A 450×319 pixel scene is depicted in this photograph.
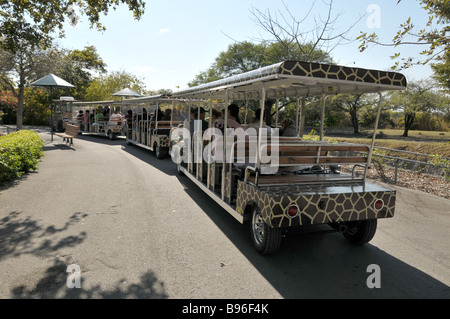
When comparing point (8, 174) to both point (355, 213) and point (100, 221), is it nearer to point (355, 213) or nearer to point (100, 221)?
point (100, 221)

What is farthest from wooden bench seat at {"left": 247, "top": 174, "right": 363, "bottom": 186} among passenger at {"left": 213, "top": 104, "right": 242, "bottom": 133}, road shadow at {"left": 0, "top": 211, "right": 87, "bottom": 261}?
road shadow at {"left": 0, "top": 211, "right": 87, "bottom": 261}

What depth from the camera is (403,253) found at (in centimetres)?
431

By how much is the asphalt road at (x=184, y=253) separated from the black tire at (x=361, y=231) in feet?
0.42

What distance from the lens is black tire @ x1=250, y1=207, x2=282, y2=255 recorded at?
12.9 ft

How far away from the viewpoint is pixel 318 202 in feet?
12.1

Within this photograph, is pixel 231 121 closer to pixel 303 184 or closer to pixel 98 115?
pixel 303 184

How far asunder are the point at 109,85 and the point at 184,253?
33.0 meters

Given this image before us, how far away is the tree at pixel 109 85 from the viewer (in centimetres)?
3192

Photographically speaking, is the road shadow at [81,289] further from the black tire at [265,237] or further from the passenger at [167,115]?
the passenger at [167,115]

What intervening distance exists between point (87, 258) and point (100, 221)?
1.41m

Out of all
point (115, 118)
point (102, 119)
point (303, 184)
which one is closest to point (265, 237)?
point (303, 184)

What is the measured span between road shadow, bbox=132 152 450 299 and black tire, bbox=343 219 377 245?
0.10m

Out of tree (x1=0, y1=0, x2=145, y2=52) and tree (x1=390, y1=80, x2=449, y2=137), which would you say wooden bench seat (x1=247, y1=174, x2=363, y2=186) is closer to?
tree (x1=0, y1=0, x2=145, y2=52)

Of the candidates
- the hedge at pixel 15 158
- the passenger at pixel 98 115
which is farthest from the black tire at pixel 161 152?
the passenger at pixel 98 115
